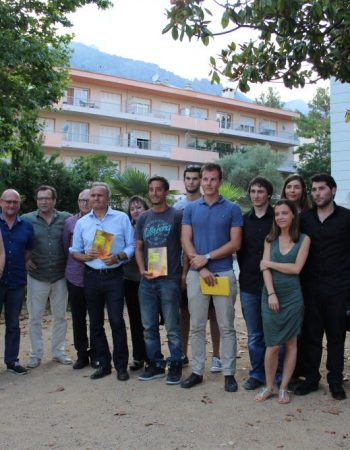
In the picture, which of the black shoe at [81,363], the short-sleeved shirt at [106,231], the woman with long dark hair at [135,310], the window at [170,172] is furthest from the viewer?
the window at [170,172]

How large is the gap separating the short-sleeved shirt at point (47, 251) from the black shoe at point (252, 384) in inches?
106

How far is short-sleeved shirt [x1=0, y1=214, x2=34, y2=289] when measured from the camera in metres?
6.00

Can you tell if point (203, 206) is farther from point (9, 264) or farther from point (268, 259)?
point (9, 264)

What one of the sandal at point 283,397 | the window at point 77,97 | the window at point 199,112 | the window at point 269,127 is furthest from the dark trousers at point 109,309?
the window at point 269,127

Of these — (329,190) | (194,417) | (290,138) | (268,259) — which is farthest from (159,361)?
(290,138)

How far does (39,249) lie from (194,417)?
2.99m

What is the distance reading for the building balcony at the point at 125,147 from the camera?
36.2 m

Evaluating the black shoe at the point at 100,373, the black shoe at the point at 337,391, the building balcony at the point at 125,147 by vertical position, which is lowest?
the black shoe at the point at 100,373

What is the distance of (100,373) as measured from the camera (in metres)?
5.68

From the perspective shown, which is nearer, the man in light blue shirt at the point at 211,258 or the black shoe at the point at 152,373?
the man in light blue shirt at the point at 211,258

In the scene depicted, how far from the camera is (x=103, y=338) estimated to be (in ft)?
18.9

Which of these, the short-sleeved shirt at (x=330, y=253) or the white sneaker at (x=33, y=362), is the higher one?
the short-sleeved shirt at (x=330, y=253)

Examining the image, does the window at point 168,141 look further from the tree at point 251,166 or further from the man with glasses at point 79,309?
the man with glasses at point 79,309

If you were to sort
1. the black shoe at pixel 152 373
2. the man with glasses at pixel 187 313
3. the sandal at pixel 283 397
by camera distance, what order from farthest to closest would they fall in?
1. the man with glasses at pixel 187 313
2. the black shoe at pixel 152 373
3. the sandal at pixel 283 397
